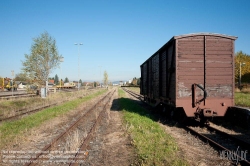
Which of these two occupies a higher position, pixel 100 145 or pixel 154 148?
pixel 154 148

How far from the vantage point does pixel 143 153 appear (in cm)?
589

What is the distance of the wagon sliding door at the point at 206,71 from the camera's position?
31.3 feet

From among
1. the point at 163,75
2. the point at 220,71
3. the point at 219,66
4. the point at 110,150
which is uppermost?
the point at 219,66

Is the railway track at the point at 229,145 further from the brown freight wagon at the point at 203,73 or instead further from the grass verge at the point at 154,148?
the grass verge at the point at 154,148

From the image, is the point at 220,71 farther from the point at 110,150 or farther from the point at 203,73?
the point at 110,150

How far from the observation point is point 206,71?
962 cm

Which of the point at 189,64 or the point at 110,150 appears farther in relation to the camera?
the point at 189,64

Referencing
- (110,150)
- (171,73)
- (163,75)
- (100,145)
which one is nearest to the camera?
(110,150)

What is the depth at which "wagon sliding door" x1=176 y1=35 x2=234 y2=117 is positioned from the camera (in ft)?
31.3

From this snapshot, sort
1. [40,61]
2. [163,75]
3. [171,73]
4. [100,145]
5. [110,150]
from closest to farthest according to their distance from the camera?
[110,150] → [100,145] → [171,73] → [163,75] → [40,61]

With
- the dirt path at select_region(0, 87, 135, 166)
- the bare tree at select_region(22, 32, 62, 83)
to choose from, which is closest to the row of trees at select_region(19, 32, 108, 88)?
the bare tree at select_region(22, 32, 62, 83)

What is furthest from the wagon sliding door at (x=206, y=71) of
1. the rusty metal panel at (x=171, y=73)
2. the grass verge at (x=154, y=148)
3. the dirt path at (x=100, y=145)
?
the dirt path at (x=100, y=145)

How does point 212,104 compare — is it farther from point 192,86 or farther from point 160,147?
point 160,147

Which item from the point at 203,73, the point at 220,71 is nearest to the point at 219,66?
the point at 220,71
